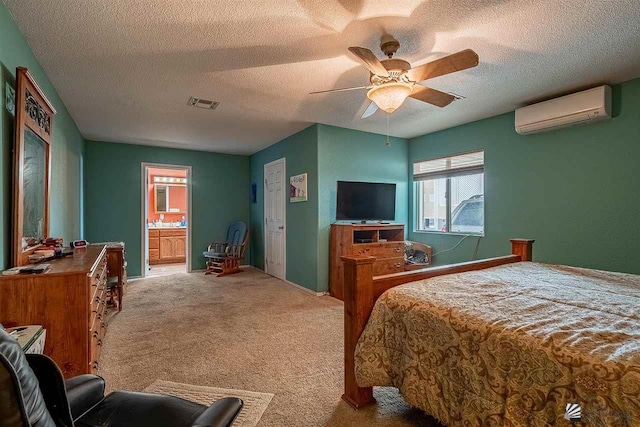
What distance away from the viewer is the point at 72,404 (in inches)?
43.9

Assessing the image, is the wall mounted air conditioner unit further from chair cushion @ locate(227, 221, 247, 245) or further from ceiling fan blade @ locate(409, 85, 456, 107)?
chair cushion @ locate(227, 221, 247, 245)

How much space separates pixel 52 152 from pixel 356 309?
3.12m

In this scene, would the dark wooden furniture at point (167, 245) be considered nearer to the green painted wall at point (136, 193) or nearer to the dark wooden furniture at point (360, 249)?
the green painted wall at point (136, 193)

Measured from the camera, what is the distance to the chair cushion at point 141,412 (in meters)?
1.11

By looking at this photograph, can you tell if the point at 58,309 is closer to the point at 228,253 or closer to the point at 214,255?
the point at 214,255

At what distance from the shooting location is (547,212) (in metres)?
3.62

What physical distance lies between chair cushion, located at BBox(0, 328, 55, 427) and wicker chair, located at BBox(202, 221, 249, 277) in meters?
5.14

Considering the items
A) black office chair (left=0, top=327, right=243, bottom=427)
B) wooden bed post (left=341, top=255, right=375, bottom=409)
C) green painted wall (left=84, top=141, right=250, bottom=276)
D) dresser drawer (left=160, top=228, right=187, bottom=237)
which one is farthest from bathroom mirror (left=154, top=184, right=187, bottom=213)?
black office chair (left=0, top=327, right=243, bottom=427)

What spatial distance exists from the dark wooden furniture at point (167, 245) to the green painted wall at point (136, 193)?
4.33ft

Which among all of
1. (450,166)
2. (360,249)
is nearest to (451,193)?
(450,166)

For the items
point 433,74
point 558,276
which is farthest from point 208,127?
point 558,276

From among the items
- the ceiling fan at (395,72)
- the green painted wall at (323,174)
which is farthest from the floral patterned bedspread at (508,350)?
the green painted wall at (323,174)

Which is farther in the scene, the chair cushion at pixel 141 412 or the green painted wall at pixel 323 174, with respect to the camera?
the green painted wall at pixel 323 174

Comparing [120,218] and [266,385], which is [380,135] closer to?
[266,385]
